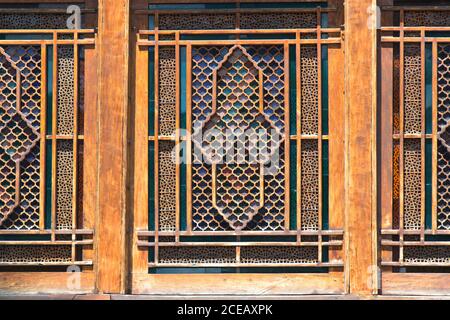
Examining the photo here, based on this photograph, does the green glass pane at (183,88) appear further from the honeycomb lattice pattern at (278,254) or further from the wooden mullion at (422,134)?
the wooden mullion at (422,134)

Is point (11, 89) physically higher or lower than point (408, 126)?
higher

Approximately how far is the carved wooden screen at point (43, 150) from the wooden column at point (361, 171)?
1.31 m

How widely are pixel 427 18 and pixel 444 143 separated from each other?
648 millimetres

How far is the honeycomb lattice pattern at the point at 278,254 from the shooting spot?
3.10 metres

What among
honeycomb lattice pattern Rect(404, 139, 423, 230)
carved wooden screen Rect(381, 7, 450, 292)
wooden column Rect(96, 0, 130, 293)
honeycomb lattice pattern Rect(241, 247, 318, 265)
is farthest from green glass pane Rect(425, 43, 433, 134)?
wooden column Rect(96, 0, 130, 293)

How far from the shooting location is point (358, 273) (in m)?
3.03

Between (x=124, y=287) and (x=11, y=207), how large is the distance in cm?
70

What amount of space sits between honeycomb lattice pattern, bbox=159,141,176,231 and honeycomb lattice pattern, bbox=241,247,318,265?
40 centimetres

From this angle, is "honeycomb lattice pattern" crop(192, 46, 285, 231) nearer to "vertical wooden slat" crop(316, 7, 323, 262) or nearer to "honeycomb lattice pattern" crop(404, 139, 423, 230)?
"vertical wooden slat" crop(316, 7, 323, 262)

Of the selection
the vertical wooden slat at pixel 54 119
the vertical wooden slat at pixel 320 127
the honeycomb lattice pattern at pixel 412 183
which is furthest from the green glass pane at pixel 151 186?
the honeycomb lattice pattern at pixel 412 183

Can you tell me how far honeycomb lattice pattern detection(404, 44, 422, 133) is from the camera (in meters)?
3.10
